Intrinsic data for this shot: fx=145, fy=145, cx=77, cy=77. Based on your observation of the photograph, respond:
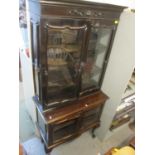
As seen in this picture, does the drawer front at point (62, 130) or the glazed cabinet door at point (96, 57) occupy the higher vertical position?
the glazed cabinet door at point (96, 57)

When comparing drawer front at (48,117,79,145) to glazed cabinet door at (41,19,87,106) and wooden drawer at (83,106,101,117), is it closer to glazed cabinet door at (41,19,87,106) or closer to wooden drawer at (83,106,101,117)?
wooden drawer at (83,106,101,117)

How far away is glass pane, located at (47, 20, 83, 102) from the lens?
1.21 meters

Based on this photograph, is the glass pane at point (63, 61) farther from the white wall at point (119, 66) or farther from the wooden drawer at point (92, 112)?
the white wall at point (119, 66)

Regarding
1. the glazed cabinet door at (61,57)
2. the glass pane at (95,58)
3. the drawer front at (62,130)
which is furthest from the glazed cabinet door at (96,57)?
the drawer front at (62,130)

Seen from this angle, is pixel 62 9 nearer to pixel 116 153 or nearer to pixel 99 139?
pixel 116 153

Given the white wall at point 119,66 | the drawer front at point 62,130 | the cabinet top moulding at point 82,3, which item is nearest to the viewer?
the cabinet top moulding at point 82,3

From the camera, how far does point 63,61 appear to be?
1402 mm

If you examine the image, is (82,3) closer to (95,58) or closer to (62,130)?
(95,58)

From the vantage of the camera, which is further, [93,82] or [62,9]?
[93,82]

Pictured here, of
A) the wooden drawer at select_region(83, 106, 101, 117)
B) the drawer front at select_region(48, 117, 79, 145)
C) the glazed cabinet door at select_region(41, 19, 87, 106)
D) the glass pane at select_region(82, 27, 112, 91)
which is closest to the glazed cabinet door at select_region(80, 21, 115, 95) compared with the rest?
the glass pane at select_region(82, 27, 112, 91)

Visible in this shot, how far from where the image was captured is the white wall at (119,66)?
4.47ft

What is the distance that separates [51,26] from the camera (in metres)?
1.04
